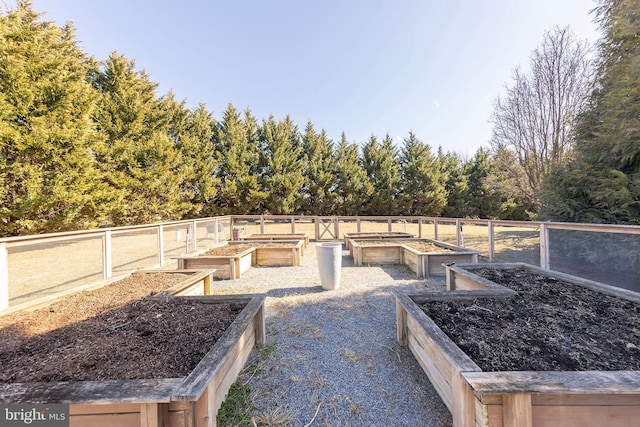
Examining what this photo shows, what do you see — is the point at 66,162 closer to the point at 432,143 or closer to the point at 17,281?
the point at 17,281

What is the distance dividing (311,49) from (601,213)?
1091 centimetres

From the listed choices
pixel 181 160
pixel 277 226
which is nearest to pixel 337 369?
pixel 277 226

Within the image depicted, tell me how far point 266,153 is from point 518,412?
17.5 meters

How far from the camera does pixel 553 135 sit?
817cm

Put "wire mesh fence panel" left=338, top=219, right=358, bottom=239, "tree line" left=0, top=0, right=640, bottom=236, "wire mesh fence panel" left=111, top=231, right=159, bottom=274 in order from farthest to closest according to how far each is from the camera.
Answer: "wire mesh fence panel" left=338, top=219, right=358, bottom=239 → "tree line" left=0, top=0, right=640, bottom=236 → "wire mesh fence panel" left=111, top=231, right=159, bottom=274

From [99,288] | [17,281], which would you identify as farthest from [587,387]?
[17,281]

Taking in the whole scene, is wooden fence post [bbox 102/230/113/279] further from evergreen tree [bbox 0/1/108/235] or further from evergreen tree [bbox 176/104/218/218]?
evergreen tree [bbox 176/104/218/218]

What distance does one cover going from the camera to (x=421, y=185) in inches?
740

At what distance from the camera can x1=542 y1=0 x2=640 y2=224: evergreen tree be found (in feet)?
13.6

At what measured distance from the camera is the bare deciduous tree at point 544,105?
7.75m

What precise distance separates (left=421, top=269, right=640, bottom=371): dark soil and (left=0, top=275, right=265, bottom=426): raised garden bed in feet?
5.65

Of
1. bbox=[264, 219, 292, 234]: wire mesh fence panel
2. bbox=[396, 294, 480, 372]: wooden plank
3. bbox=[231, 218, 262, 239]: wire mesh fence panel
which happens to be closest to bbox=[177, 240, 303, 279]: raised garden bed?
bbox=[231, 218, 262, 239]: wire mesh fence panel

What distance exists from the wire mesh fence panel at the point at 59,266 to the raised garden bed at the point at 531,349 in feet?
16.1

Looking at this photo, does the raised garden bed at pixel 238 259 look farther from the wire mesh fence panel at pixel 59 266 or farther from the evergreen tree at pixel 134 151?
the evergreen tree at pixel 134 151
